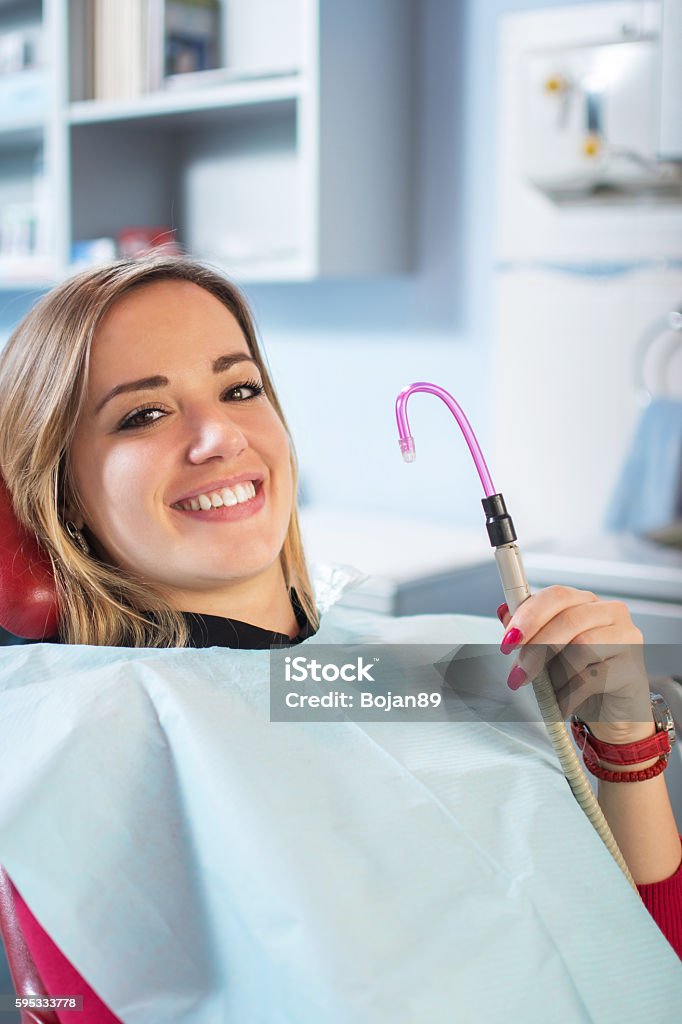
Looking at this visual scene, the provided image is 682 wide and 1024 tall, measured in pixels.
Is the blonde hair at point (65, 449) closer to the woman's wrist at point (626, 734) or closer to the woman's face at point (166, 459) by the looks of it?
the woman's face at point (166, 459)

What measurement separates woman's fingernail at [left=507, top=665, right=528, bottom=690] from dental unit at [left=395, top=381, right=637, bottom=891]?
1 centimetres

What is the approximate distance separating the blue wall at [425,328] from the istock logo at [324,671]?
1649 mm

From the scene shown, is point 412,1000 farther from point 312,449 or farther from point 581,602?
point 312,449

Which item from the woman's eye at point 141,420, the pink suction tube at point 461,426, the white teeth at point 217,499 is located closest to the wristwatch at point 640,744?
the pink suction tube at point 461,426

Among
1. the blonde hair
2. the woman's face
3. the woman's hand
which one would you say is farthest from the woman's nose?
the woman's hand

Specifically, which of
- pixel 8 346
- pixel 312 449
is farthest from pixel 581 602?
pixel 312 449

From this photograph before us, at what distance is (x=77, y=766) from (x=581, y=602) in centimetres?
45

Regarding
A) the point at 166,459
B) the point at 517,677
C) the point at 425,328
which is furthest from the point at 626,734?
the point at 425,328

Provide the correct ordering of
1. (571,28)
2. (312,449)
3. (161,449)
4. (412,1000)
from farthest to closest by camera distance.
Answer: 1. (312,449)
2. (571,28)
3. (161,449)
4. (412,1000)

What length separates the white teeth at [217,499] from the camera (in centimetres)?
115

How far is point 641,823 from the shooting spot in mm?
1091

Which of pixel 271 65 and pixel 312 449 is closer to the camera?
pixel 271 65

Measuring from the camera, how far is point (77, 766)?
94cm

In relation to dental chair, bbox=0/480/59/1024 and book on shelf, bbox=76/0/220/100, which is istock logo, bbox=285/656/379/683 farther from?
book on shelf, bbox=76/0/220/100
